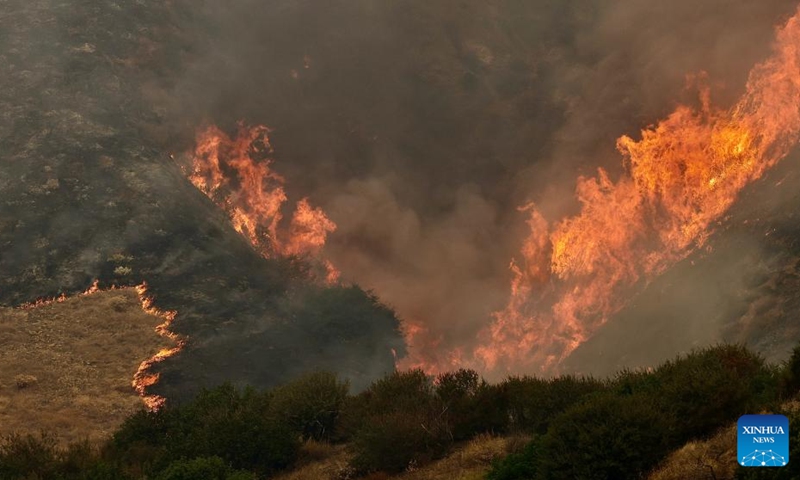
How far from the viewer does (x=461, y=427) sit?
885 inches

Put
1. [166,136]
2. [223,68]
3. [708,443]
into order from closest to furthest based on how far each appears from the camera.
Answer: [708,443]
[166,136]
[223,68]

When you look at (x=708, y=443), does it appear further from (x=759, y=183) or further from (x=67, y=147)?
(x=67, y=147)

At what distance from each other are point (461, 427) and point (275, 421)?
6238mm

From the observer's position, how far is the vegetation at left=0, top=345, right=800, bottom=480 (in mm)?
14500

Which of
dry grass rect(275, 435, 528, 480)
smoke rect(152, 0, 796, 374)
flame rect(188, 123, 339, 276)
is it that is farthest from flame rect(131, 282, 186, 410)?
dry grass rect(275, 435, 528, 480)

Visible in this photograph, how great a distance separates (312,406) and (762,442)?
18291 mm

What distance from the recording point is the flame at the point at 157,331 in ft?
133

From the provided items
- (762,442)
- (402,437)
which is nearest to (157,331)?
(402,437)

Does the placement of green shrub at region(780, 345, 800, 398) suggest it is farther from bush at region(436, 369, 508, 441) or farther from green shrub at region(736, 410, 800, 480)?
bush at region(436, 369, 508, 441)

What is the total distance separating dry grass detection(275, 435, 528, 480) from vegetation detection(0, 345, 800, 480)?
0.07 m

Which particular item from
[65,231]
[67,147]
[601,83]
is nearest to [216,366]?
[65,231]

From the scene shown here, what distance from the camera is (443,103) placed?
2606 inches

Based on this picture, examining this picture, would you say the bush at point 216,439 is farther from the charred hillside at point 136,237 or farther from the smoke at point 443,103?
the smoke at point 443,103

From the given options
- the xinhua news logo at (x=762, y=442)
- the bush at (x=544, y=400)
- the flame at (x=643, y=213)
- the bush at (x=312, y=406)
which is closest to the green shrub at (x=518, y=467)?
the bush at (x=544, y=400)
